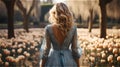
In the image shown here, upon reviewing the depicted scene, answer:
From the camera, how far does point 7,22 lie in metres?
6.71

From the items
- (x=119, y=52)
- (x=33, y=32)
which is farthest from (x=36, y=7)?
(x=119, y=52)

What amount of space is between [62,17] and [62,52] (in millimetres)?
231

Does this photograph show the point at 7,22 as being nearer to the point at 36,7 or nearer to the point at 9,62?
Result: the point at 36,7

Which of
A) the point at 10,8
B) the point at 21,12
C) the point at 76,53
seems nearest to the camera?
the point at 76,53

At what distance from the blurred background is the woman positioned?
1742mm

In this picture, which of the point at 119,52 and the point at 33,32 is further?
the point at 33,32

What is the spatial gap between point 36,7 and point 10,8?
1483mm

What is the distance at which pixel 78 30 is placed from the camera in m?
6.57

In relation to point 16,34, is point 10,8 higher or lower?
higher

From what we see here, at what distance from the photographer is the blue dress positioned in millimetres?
2109

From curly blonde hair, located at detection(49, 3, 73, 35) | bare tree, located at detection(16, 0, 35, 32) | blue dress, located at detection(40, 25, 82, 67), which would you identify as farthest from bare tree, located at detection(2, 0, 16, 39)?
curly blonde hair, located at detection(49, 3, 73, 35)

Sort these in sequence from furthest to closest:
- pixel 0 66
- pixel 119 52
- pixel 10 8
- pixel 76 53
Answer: pixel 10 8 < pixel 119 52 < pixel 0 66 < pixel 76 53

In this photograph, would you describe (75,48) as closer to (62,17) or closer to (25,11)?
(62,17)

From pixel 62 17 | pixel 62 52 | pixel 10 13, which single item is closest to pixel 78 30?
pixel 10 13
